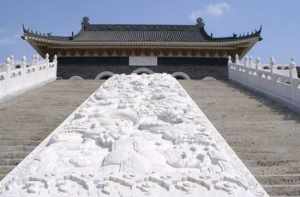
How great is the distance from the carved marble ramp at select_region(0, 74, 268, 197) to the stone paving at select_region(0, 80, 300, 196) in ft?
1.22

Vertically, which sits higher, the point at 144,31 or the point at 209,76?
the point at 144,31

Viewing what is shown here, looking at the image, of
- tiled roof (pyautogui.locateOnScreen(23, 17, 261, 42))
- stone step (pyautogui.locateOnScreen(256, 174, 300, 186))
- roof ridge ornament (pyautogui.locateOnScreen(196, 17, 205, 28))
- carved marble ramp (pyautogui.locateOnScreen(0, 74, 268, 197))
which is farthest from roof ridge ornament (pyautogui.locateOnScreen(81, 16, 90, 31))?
stone step (pyautogui.locateOnScreen(256, 174, 300, 186))

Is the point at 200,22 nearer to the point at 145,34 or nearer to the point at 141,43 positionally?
the point at 145,34

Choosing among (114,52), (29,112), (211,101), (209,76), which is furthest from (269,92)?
(114,52)

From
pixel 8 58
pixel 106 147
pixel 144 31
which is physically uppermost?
pixel 144 31

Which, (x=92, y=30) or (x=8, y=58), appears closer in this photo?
(x=8, y=58)

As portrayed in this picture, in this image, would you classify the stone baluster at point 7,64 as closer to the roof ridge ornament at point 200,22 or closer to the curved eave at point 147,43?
the curved eave at point 147,43

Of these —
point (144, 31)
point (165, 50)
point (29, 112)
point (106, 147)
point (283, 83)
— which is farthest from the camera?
point (144, 31)

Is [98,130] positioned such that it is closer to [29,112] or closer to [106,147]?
[106,147]

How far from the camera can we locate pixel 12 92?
989cm

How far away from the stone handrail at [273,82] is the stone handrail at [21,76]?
21.4 feet

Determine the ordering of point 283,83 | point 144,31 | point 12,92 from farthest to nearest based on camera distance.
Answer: point 144,31, point 12,92, point 283,83

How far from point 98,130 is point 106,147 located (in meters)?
0.56

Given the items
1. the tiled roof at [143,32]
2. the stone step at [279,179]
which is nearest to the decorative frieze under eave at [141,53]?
the tiled roof at [143,32]
